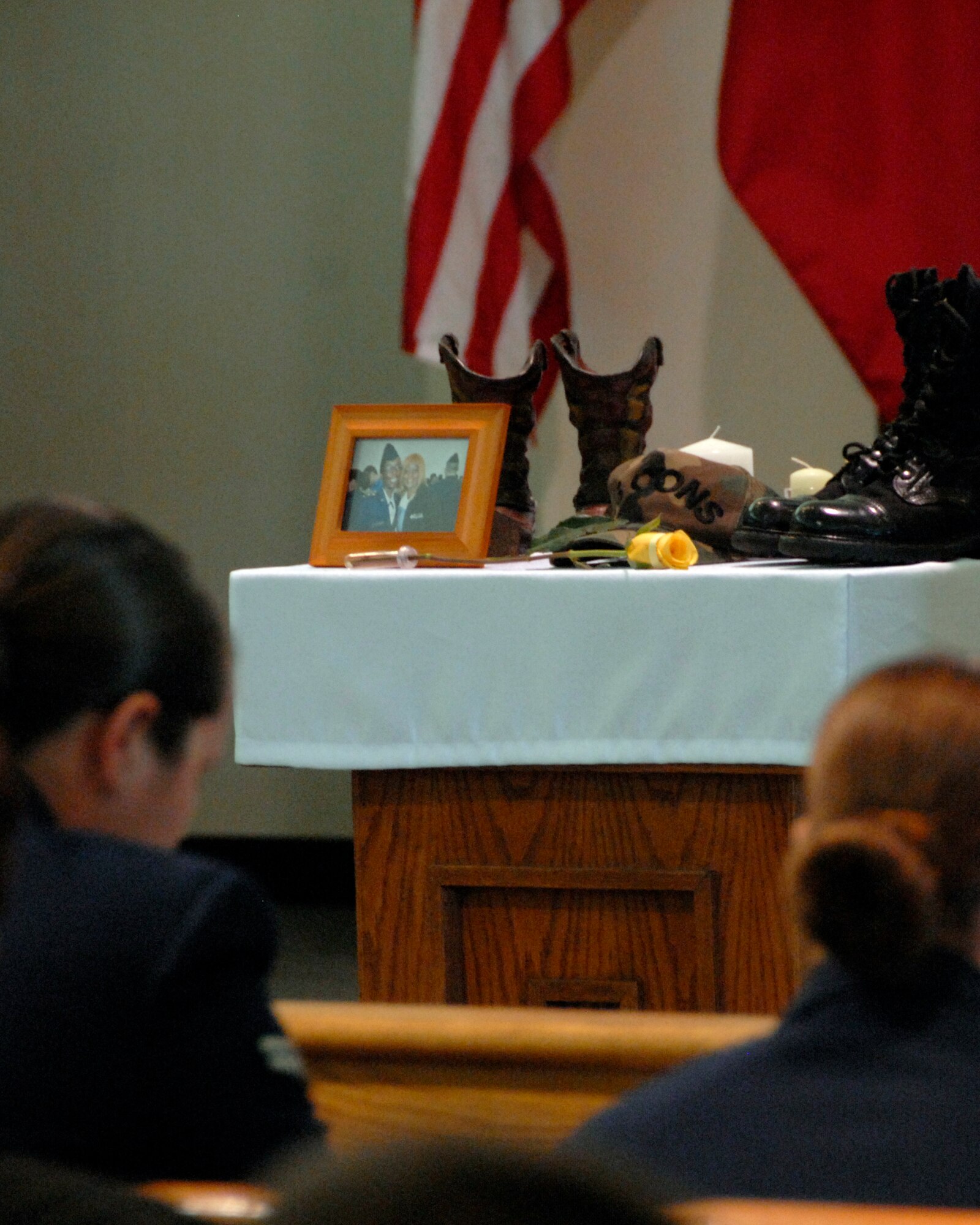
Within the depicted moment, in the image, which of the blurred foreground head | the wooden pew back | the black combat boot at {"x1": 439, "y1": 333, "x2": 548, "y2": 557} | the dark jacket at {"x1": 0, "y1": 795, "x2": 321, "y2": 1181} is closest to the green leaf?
the black combat boot at {"x1": 439, "y1": 333, "x2": 548, "y2": 557}

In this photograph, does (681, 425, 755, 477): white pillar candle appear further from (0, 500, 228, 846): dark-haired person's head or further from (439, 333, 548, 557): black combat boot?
(0, 500, 228, 846): dark-haired person's head

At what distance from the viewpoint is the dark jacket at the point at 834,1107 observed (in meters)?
0.72

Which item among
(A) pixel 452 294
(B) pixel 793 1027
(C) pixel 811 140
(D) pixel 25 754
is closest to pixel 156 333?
(A) pixel 452 294

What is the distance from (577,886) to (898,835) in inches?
37.1

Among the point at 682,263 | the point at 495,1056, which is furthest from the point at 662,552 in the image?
the point at 682,263

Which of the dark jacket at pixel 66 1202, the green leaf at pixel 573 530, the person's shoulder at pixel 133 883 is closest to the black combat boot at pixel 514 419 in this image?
the green leaf at pixel 573 530

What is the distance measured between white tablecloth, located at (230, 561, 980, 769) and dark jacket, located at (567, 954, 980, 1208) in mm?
859

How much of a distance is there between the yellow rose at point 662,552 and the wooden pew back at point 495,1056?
0.80 metres

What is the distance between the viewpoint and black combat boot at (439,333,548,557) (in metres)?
2.01

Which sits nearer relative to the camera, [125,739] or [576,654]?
[125,739]

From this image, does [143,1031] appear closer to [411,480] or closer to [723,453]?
[411,480]

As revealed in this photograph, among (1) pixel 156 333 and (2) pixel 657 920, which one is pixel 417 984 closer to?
(2) pixel 657 920

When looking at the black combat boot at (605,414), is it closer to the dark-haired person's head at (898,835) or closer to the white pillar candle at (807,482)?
the white pillar candle at (807,482)

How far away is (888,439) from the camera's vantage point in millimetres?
1829
